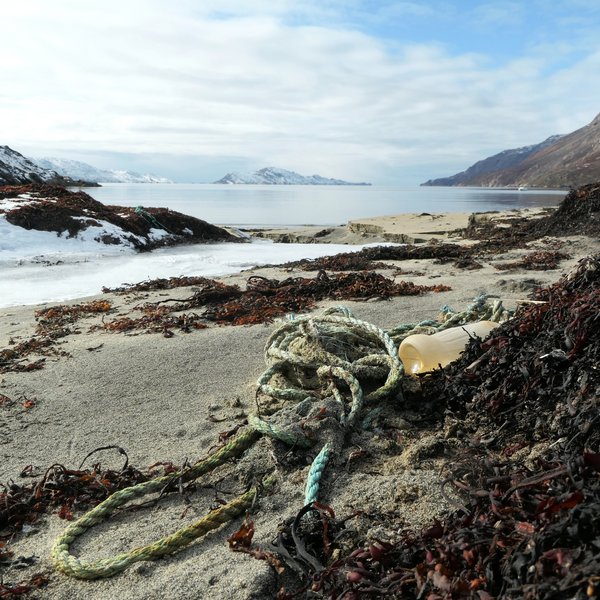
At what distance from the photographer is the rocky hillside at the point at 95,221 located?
12.5 metres

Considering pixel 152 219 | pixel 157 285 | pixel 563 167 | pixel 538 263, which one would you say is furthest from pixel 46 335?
pixel 563 167

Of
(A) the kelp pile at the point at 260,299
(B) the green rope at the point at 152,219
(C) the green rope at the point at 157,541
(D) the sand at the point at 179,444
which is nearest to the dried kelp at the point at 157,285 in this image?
(A) the kelp pile at the point at 260,299

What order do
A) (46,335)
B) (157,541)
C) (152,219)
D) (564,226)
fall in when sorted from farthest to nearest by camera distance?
(152,219) → (564,226) → (46,335) → (157,541)

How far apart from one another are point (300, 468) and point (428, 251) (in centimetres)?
783

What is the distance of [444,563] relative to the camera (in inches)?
54.8

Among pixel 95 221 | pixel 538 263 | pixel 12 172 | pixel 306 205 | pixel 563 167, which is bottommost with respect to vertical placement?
pixel 538 263

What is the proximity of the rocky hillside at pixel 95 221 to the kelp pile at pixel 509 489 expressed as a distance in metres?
11.1

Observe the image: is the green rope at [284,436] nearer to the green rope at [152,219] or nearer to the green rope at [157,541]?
the green rope at [157,541]

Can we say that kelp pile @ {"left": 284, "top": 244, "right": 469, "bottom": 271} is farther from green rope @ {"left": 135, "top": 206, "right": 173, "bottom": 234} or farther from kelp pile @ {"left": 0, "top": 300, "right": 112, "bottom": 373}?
green rope @ {"left": 135, "top": 206, "right": 173, "bottom": 234}

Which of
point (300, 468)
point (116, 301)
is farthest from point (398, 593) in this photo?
point (116, 301)

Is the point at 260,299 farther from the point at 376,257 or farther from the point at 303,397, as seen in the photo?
the point at 376,257

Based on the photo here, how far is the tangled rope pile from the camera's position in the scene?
201cm

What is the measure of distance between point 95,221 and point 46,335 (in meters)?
8.52

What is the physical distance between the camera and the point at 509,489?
153cm
